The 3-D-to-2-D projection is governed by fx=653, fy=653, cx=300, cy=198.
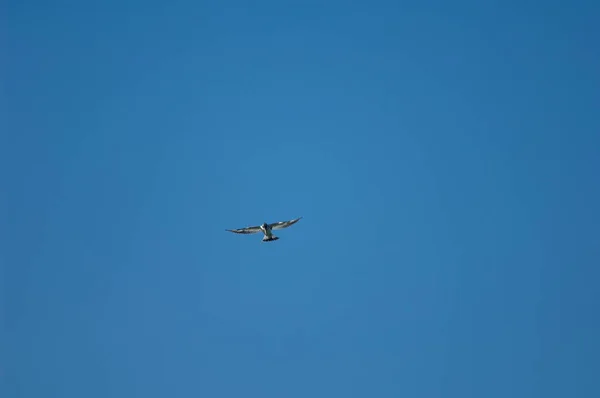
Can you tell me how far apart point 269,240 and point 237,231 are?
2202 mm

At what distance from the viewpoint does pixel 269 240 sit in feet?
119

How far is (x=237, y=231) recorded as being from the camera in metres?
37.3
